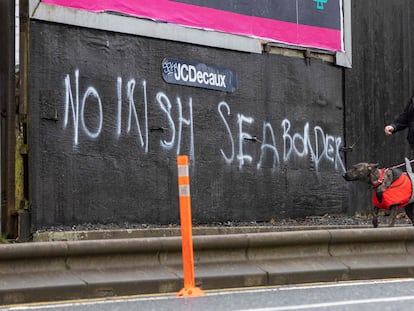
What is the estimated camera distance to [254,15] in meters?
13.7

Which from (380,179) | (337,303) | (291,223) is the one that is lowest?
(337,303)

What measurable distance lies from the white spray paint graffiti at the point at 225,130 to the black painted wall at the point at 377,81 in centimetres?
69

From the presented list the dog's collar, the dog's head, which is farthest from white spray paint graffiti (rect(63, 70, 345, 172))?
the dog's collar

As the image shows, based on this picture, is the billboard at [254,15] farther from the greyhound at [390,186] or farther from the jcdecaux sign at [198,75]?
the greyhound at [390,186]

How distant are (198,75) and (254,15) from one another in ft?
5.38

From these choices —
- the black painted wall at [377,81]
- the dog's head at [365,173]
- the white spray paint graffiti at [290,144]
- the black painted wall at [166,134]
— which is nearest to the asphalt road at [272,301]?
the dog's head at [365,173]

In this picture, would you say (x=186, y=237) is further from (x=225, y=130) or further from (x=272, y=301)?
(x=225, y=130)

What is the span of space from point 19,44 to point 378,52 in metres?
7.70

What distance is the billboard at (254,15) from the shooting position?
12047mm

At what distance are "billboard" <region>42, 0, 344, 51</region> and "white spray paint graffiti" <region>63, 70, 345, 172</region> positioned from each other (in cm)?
105

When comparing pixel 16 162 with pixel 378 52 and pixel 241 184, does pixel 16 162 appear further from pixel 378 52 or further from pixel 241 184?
pixel 378 52

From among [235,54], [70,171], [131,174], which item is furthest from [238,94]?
[70,171]

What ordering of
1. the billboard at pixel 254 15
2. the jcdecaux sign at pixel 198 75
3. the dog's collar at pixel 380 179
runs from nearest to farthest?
the dog's collar at pixel 380 179
the billboard at pixel 254 15
the jcdecaux sign at pixel 198 75

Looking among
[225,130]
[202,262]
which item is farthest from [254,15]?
[202,262]
